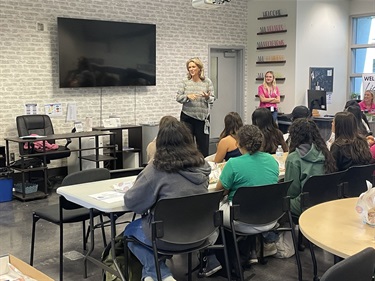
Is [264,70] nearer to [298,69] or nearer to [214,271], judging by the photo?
[298,69]

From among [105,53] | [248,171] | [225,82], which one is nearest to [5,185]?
[105,53]

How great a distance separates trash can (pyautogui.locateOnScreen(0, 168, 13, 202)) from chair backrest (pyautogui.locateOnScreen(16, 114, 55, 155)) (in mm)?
728

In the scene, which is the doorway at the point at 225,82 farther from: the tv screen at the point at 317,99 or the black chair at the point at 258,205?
the black chair at the point at 258,205

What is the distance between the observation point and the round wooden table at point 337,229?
211 centimetres

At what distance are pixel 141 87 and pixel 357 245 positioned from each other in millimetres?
6654

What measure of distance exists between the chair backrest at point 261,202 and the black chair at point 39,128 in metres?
3.92

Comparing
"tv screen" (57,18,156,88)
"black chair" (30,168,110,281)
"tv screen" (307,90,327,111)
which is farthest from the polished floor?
"tv screen" (307,90,327,111)

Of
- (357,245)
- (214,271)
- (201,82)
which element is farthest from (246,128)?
(201,82)

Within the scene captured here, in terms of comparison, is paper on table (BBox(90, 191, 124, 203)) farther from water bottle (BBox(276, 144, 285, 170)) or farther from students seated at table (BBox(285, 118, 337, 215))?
water bottle (BBox(276, 144, 285, 170))

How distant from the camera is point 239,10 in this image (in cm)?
982

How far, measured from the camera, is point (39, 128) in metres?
6.92

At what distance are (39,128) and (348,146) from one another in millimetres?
4551

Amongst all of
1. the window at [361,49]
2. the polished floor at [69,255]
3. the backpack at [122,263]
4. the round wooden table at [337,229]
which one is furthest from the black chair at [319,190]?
the window at [361,49]

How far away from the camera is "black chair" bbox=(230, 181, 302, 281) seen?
126 inches
